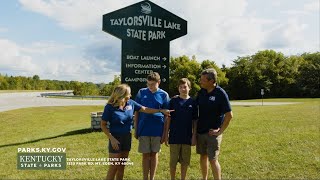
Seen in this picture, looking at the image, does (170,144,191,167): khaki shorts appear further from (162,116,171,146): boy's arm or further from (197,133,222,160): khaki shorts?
(197,133,222,160): khaki shorts

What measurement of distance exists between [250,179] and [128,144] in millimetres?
2608

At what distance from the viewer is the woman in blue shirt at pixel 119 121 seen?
5766mm

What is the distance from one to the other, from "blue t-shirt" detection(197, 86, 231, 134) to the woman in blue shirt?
0.55 metres

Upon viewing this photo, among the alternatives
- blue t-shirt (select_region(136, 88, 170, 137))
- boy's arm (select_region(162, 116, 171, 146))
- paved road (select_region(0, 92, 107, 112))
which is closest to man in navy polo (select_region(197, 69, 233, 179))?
boy's arm (select_region(162, 116, 171, 146))

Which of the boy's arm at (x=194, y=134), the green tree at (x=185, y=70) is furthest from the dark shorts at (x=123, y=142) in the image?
the green tree at (x=185, y=70)

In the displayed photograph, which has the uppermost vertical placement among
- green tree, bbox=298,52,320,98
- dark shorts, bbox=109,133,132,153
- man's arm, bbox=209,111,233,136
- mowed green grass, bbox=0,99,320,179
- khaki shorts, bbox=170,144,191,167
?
green tree, bbox=298,52,320,98

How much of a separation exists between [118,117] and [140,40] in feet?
24.0

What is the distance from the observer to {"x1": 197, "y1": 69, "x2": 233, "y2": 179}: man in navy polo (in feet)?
19.3

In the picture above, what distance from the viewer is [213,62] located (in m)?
61.2

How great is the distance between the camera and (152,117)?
20.4 ft

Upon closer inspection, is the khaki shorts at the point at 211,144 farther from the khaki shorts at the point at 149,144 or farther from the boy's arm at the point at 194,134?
the khaki shorts at the point at 149,144

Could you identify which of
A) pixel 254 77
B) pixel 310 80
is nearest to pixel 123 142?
pixel 254 77

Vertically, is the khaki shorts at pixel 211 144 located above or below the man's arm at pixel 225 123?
below

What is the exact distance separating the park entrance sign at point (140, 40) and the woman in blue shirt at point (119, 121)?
6.65 meters
